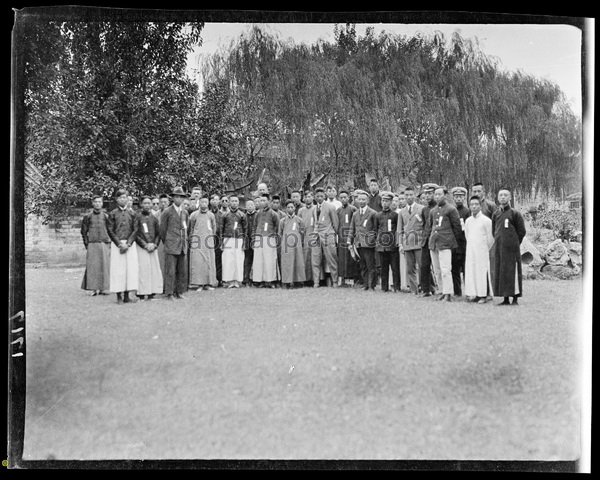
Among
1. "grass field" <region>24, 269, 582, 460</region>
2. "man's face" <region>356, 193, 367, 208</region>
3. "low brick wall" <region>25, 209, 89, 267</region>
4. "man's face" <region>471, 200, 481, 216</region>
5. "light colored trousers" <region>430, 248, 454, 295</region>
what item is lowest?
"grass field" <region>24, 269, 582, 460</region>

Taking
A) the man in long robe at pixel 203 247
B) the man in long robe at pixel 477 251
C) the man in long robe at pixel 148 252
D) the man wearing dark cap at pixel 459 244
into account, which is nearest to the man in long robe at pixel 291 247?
the man in long robe at pixel 203 247

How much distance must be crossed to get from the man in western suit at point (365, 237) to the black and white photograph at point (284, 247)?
0.38 ft

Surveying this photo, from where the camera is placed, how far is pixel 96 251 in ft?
16.5

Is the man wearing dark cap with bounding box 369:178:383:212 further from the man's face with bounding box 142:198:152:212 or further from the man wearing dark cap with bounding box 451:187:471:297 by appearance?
the man's face with bounding box 142:198:152:212

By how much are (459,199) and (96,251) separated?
3352mm

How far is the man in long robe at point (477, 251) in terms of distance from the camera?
5.20 m

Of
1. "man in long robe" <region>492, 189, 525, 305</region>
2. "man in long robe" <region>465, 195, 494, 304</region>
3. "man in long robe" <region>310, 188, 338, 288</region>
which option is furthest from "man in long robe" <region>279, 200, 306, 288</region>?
"man in long robe" <region>492, 189, 525, 305</region>

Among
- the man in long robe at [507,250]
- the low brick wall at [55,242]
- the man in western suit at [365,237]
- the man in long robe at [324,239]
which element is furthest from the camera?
the man in western suit at [365,237]

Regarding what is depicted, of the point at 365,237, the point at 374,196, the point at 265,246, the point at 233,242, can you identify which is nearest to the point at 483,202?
the point at 374,196

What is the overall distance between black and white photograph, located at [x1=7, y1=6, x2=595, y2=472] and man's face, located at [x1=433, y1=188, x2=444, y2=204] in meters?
0.03

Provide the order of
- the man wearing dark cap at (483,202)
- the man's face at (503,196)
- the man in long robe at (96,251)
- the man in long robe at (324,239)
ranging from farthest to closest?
the man in long robe at (324,239) → the man wearing dark cap at (483,202) → the man's face at (503,196) → the man in long robe at (96,251)

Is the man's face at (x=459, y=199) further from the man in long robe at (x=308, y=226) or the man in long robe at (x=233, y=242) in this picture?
the man in long robe at (x=233, y=242)

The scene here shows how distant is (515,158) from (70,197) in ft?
12.8

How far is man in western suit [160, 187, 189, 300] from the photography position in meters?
5.21
